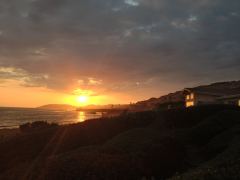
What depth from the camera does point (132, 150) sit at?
17.1 m

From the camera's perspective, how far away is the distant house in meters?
54.8

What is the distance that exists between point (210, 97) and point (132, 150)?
142ft

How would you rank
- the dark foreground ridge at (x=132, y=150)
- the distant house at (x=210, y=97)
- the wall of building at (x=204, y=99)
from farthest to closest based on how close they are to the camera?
1. the wall of building at (x=204, y=99)
2. the distant house at (x=210, y=97)
3. the dark foreground ridge at (x=132, y=150)

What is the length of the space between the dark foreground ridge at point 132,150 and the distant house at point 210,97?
17.6 m

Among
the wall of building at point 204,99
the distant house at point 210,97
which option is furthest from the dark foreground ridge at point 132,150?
the distant house at point 210,97

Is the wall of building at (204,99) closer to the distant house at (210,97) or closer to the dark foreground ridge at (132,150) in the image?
the distant house at (210,97)

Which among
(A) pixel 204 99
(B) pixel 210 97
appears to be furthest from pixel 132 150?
(B) pixel 210 97

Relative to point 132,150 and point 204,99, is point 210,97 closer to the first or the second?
point 204,99

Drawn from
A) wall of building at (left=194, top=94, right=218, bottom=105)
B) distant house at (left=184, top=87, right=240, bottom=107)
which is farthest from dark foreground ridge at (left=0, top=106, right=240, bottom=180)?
distant house at (left=184, top=87, right=240, bottom=107)

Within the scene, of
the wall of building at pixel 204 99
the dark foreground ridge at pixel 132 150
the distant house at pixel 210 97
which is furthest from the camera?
the wall of building at pixel 204 99

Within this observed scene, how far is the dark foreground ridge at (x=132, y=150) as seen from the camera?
12883 mm

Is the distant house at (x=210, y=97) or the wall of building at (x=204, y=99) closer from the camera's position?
the distant house at (x=210, y=97)

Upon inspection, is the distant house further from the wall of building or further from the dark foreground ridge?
the dark foreground ridge

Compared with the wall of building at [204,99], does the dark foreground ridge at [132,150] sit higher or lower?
lower
